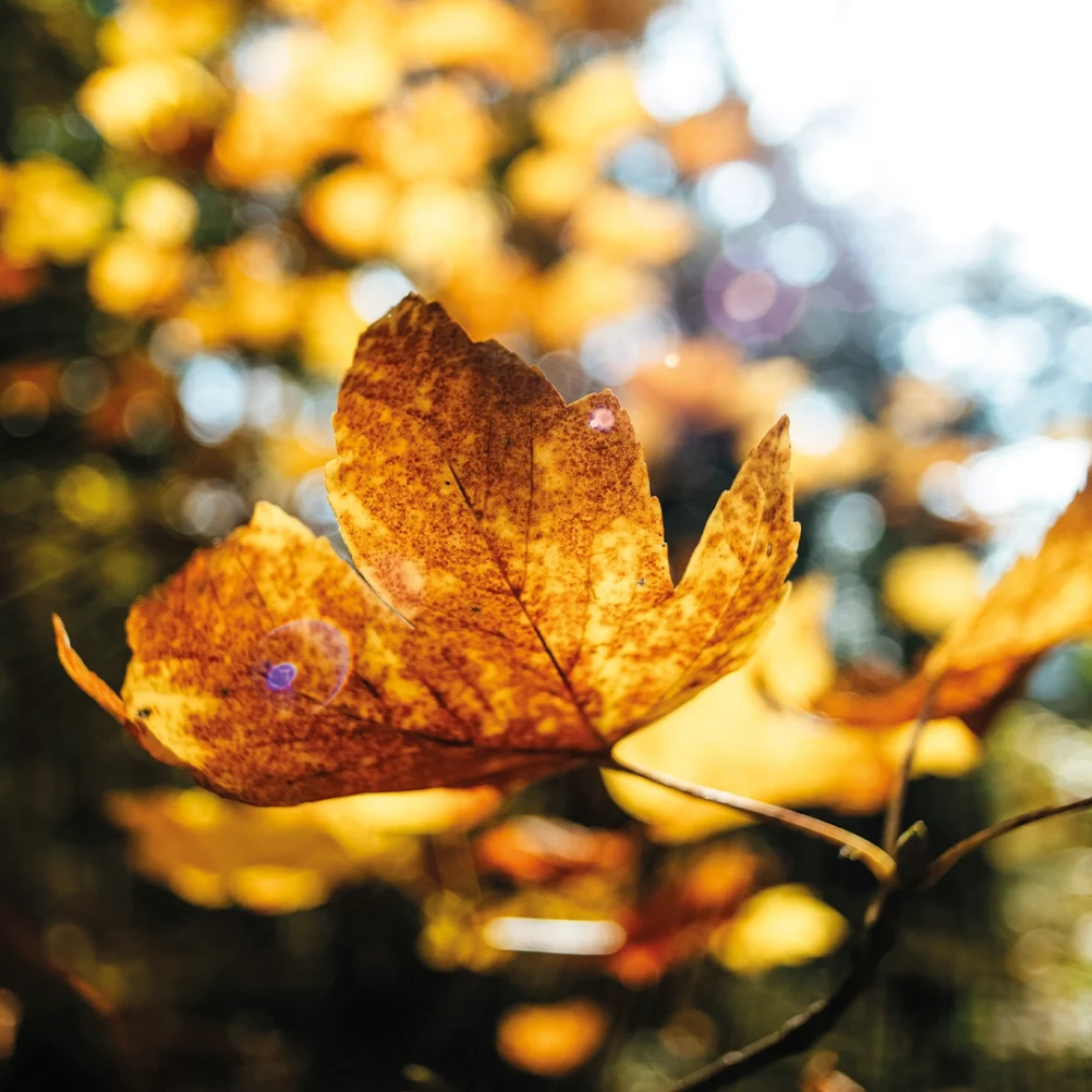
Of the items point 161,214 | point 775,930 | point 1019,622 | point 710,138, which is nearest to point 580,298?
point 161,214

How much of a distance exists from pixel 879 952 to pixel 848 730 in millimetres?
368

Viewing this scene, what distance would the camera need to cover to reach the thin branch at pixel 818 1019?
11.2 inches

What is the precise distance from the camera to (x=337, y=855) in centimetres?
77

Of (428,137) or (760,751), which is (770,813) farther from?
(428,137)

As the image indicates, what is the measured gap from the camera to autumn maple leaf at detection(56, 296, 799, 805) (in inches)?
9.9

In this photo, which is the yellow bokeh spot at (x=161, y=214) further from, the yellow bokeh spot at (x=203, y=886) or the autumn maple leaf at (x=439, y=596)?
the autumn maple leaf at (x=439, y=596)

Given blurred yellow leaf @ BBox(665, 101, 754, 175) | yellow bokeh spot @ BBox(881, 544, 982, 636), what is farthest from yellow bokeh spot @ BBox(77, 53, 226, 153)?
yellow bokeh spot @ BBox(881, 544, 982, 636)

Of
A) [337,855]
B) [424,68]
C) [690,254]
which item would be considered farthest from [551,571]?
[690,254]

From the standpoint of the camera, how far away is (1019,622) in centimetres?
39

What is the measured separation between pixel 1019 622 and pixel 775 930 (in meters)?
0.67

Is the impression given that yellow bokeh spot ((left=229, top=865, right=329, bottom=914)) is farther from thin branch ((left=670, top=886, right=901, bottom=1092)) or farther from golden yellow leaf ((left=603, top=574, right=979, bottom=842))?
thin branch ((left=670, top=886, right=901, bottom=1092))

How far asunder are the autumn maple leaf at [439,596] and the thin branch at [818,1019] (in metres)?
0.11

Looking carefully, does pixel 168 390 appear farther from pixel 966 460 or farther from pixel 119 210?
pixel 966 460

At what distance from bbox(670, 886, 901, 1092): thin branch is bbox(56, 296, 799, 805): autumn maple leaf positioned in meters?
0.11
